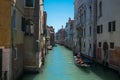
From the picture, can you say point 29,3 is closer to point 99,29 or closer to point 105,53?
point 105,53

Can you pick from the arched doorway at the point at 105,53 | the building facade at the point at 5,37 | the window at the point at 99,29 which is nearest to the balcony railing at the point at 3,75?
the building facade at the point at 5,37

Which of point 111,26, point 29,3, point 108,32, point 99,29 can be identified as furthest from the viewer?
point 99,29

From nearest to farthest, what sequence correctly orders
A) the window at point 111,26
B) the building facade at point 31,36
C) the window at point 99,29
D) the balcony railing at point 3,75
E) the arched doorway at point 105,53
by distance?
1. the balcony railing at point 3,75
2. the building facade at point 31,36
3. the window at point 111,26
4. the arched doorway at point 105,53
5. the window at point 99,29

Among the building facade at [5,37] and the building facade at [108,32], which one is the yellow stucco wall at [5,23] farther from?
the building facade at [108,32]

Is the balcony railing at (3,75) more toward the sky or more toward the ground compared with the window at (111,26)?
more toward the ground

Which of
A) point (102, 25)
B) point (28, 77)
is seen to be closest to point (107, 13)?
point (102, 25)

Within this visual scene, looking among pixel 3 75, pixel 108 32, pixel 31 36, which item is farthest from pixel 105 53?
pixel 3 75

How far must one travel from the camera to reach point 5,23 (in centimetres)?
1375

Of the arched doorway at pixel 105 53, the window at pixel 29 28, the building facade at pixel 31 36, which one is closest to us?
the window at pixel 29 28

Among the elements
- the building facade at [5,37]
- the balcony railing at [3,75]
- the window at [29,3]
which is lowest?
the balcony railing at [3,75]

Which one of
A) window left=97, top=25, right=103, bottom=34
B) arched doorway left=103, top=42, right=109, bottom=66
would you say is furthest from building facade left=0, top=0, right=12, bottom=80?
window left=97, top=25, right=103, bottom=34

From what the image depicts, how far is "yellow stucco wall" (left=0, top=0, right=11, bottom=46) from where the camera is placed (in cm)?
1370

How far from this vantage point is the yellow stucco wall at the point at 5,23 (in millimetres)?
13703

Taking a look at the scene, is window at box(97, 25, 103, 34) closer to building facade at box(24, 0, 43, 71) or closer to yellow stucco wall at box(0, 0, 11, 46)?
building facade at box(24, 0, 43, 71)
